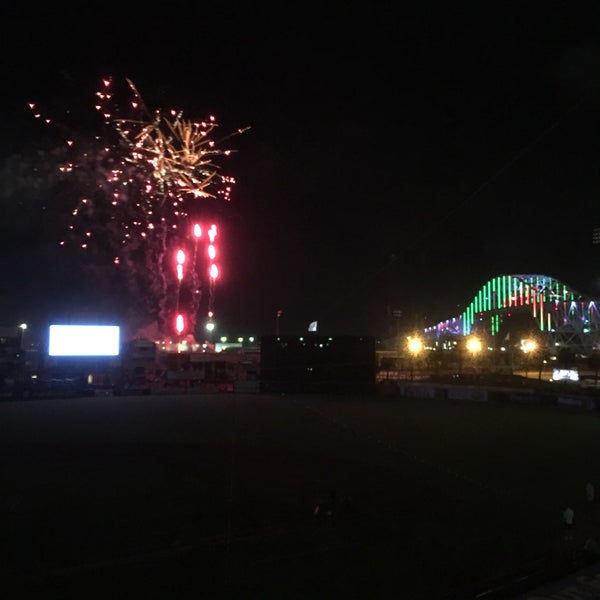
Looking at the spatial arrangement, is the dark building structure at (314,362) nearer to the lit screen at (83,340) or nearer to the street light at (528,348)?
the lit screen at (83,340)

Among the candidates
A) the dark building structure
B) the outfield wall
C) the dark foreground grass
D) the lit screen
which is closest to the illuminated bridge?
the dark building structure

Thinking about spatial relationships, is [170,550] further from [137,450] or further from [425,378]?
[425,378]

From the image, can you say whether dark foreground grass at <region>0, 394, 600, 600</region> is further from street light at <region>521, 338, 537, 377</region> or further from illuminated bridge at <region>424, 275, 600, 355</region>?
illuminated bridge at <region>424, 275, 600, 355</region>

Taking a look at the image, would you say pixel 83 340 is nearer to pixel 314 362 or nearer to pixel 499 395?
pixel 314 362

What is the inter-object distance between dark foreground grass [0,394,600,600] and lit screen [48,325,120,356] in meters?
16.6

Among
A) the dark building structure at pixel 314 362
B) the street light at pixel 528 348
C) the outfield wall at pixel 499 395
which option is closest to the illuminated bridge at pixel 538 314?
the street light at pixel 528 348

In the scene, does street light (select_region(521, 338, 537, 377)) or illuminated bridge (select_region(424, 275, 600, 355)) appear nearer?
street light (select_region(521, 338, 537, 377))

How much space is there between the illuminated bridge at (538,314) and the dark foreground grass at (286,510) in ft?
232

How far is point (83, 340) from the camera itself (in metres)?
32.0

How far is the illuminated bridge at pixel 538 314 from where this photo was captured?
312 ft

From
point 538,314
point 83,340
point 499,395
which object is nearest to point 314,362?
point 499,395

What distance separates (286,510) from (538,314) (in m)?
109

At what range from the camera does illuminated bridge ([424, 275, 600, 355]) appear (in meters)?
95.0

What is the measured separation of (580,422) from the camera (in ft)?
59.1
